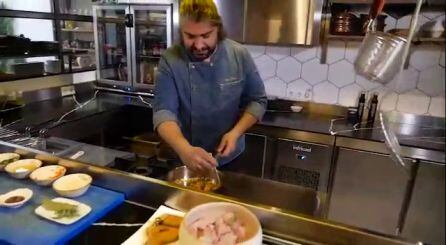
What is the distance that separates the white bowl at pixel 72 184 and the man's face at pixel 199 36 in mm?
432

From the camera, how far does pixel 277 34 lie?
1707 mm

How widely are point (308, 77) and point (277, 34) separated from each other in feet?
1.15

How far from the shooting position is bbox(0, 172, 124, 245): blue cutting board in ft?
1.85

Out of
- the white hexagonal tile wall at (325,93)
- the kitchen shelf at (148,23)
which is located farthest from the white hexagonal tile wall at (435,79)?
the kitchen shelf at (148,23)

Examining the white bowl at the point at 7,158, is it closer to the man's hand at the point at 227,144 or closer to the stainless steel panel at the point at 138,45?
the man's hand at the point at 227,144

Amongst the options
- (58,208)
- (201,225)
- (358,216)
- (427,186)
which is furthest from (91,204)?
(358,216)

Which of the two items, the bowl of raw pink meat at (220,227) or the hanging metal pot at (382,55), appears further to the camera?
the bowl of raw pink meat at (220,227)

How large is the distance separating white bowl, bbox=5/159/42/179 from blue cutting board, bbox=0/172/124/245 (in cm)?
2

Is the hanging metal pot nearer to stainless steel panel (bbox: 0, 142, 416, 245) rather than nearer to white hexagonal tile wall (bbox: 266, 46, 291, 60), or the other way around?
stainless steel panel (bbox: 0, 142, 416, 245)

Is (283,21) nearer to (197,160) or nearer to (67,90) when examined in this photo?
(197,160)

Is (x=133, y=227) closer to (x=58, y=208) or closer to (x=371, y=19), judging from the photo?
(x=58, y=208)

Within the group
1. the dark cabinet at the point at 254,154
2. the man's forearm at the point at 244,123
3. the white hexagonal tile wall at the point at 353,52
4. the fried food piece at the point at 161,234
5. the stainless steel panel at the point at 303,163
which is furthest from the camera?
the dark cabinet at the point at 254,154

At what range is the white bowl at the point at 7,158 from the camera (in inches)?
31.7

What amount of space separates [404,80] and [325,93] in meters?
1.58
